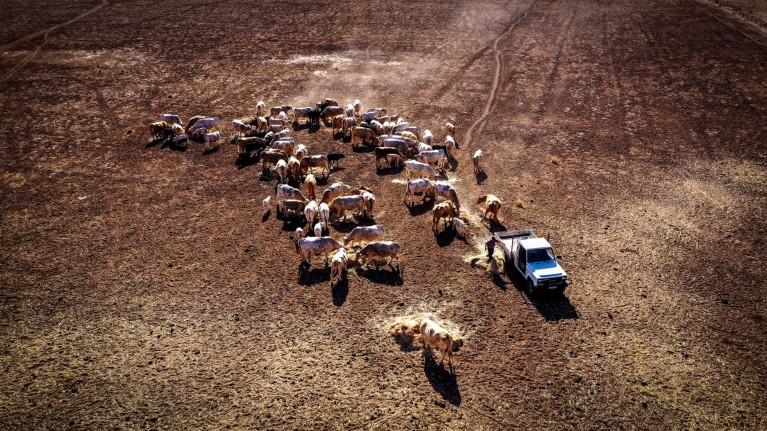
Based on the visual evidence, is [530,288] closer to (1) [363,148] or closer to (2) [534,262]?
(2) [534,262]

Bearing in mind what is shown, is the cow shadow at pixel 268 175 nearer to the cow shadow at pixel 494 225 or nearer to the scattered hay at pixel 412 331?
the cow shadow at pixel 494 225

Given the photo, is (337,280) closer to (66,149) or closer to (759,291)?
(759,291)

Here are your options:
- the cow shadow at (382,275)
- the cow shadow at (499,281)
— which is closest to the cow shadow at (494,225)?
the cow shadow at (499,281)

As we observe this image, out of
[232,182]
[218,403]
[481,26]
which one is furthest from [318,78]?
[218,403]

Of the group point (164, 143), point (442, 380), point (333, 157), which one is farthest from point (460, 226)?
point (164, 143)

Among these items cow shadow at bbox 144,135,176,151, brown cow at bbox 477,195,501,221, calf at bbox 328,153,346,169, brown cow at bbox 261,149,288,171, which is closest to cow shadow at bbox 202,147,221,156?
cow shadow at bbox 144,135,176,151

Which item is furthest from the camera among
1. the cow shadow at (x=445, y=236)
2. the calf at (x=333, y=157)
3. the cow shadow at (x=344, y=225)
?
the calf at (x=333, y=157)
